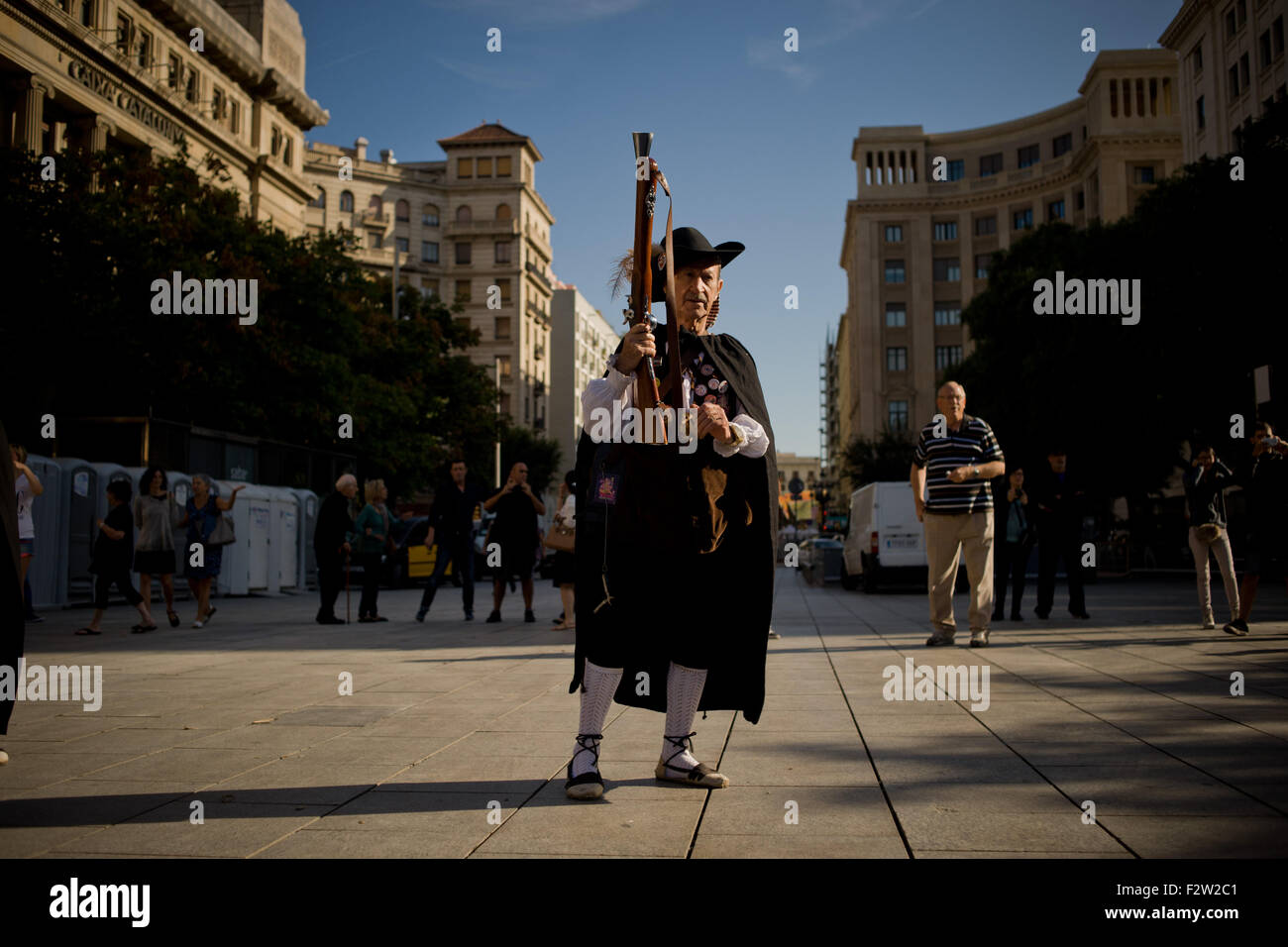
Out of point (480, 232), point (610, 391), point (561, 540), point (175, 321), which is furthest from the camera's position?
point (480, 232)

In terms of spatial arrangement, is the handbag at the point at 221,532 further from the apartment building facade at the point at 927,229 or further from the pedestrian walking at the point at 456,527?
the apartment building facade at the point at 927,229

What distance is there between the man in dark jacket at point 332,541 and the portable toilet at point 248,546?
701cm

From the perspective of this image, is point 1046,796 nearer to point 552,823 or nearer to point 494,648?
point 552,823

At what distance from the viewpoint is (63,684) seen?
7668 mm

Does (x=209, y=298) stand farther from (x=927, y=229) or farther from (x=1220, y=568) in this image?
(x=927, y=229)

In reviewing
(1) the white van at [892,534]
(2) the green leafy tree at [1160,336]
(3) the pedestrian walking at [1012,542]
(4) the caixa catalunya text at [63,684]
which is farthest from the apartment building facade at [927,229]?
(4) the caixa catalunya text at [63,684]

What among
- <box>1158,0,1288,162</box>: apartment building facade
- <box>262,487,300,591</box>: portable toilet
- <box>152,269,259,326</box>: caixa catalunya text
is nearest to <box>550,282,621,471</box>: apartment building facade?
<box>1158,0,1288,162</box>: apartment building facade

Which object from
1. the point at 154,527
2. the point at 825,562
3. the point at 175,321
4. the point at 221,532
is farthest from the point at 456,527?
the point at 175,321

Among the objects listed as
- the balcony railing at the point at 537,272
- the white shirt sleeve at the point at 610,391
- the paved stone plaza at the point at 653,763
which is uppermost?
the balcony railing at the point at 537,272

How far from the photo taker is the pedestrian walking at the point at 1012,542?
13.1 m

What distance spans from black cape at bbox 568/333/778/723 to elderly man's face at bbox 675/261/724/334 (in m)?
0.12

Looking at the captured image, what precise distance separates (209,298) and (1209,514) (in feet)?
86.1

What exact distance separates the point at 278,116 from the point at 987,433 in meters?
55.1
